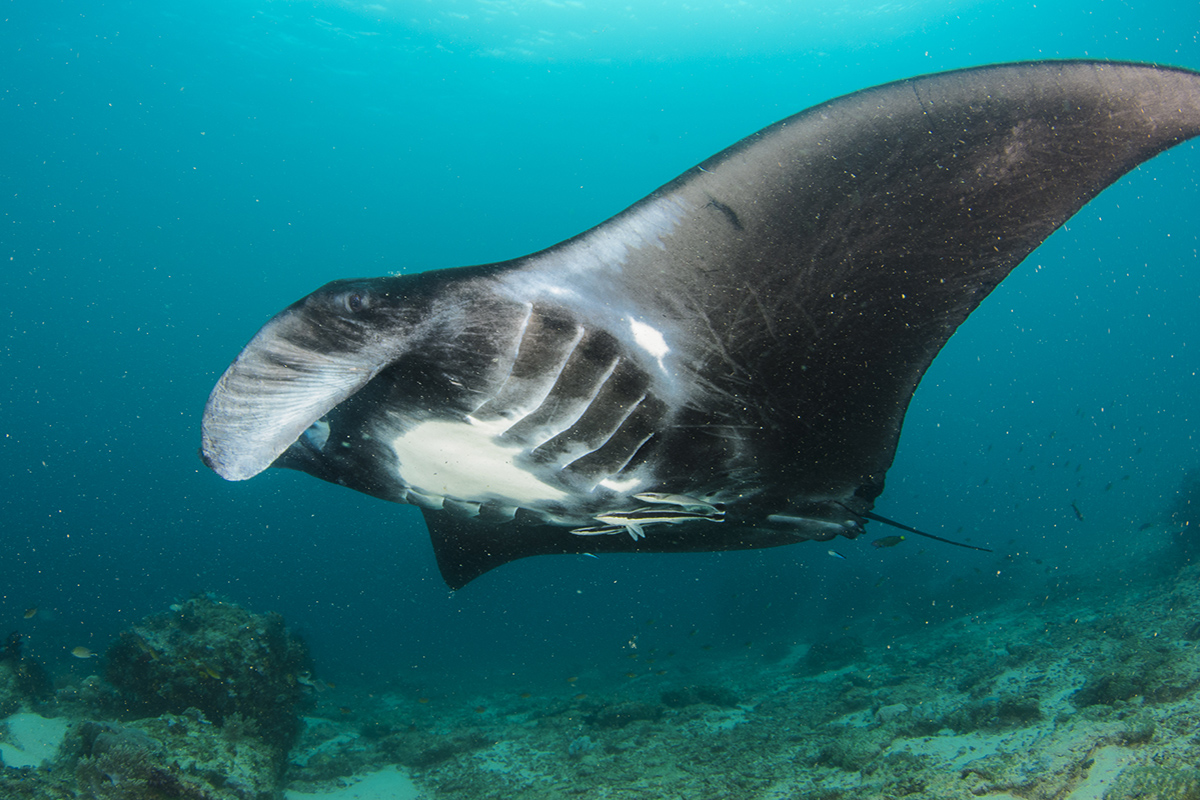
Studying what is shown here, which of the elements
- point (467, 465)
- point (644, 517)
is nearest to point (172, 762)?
point (467, 465)

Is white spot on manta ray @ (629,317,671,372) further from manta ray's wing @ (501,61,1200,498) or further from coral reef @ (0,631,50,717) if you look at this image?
coral reef @ (0,631,50,717)

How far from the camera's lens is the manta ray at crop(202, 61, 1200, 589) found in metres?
1.28

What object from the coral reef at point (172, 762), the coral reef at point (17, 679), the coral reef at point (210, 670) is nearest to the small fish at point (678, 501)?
the coral reef at point (172, 762)

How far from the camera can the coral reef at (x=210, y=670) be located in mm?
6418

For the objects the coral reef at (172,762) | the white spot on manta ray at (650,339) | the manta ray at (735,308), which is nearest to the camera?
the manta ray at (735,308)

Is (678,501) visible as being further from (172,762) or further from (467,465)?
(172,762)

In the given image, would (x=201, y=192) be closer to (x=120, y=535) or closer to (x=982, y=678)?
(x=982, y=678)

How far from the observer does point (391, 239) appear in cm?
4516

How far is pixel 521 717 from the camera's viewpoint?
10219 millimetres

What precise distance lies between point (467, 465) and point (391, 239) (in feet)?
160

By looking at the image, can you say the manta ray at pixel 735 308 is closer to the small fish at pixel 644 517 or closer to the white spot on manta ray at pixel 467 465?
the white spot on manta ray at pixel 467 465

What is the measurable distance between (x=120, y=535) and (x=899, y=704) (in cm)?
9947

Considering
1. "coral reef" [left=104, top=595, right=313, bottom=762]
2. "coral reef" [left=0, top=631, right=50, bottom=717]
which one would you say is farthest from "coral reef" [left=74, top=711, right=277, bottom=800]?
"coral reef" [left=0, top=631, right=50, bottom=717]

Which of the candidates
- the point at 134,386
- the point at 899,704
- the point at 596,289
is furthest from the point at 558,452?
the point at 134,386
